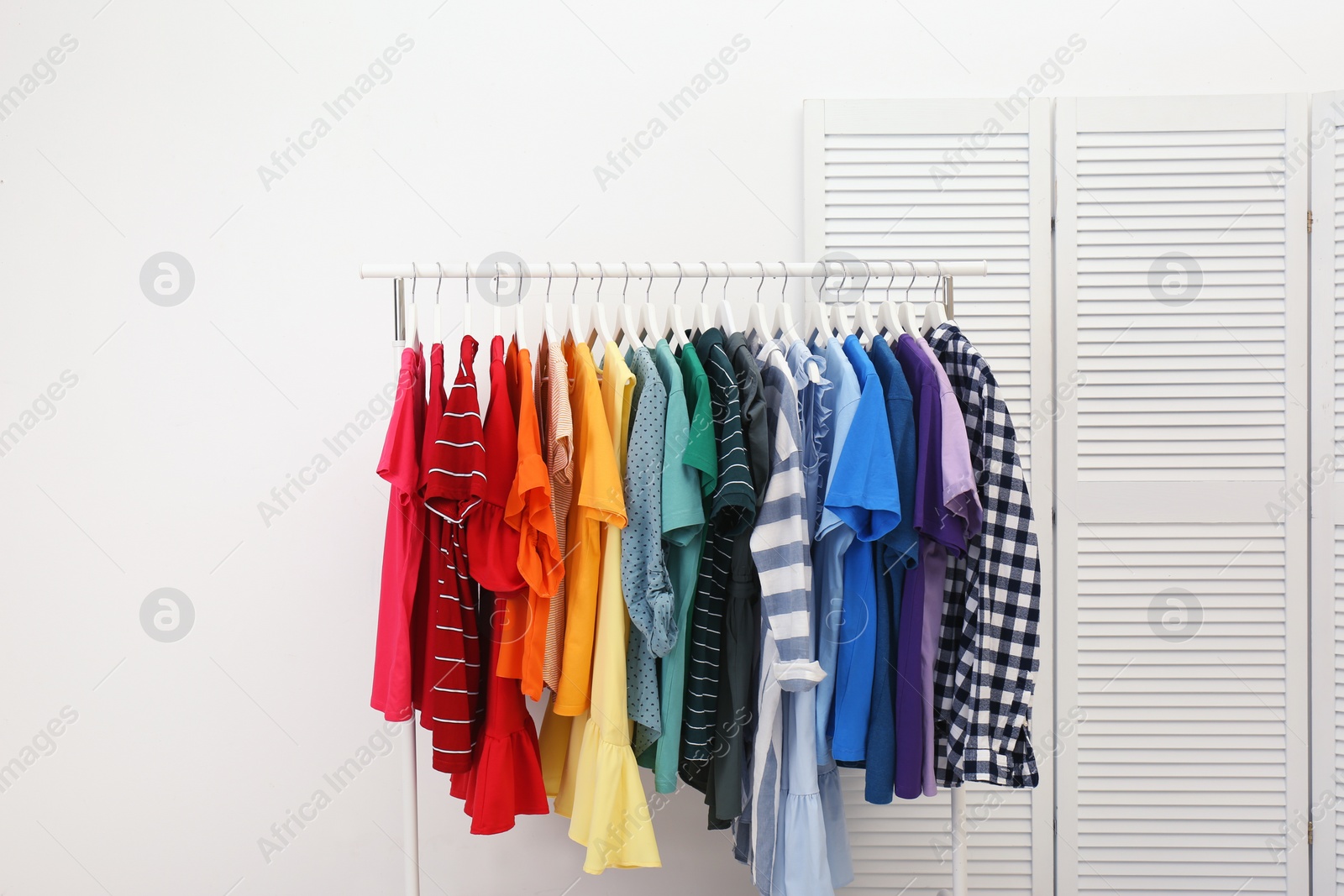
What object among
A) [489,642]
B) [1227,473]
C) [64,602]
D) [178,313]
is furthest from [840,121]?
[64,602]

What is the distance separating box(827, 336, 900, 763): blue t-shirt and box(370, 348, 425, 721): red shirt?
72cm

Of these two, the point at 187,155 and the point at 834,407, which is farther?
the point at 187,155

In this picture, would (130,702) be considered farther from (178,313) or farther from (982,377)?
(982,377)

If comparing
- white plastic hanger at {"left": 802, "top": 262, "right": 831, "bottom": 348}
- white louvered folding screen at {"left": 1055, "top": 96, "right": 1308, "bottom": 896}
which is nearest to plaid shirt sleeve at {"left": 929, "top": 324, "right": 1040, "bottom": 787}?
white plastic hanger at {"left": 802, "top": 262, "right": 831, "bottom": 348}

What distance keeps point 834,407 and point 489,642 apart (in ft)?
2.49

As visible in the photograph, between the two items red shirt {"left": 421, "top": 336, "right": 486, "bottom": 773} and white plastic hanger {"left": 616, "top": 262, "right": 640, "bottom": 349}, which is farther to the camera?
white plastic hanger {"left": 616, "top": 262, "right": 640, "bottom": 349}

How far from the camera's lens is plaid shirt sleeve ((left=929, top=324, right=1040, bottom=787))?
1.28 meters

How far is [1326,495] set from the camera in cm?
180

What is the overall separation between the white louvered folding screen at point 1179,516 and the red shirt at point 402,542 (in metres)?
1.49

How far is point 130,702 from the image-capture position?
1821 mm

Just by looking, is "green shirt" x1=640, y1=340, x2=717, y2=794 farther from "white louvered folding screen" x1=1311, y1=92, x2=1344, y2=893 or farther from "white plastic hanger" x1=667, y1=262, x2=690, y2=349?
"white louvered folding screen" x1=1311, y1=92, x2=1344, y2=893

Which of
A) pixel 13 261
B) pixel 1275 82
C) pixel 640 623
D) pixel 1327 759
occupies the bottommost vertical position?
pixel 1327 759

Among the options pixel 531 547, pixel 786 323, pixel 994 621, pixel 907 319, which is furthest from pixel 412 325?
pixel 994 621

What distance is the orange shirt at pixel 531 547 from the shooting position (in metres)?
1.24
